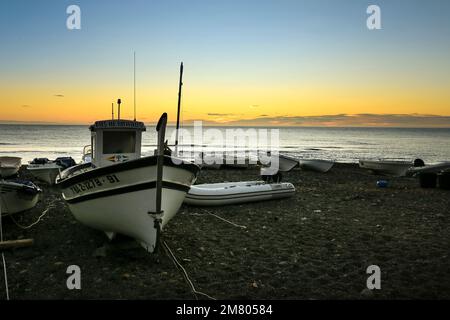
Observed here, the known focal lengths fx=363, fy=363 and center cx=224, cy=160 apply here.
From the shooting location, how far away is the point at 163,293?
5.84m

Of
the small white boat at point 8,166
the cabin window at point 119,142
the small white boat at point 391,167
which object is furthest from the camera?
the small white boat at point 391,167

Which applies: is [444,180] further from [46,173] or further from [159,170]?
[46,173]

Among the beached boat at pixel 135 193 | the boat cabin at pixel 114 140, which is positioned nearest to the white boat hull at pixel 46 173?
the boat cabin at pixel 114 140

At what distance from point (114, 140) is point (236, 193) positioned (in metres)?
4.87

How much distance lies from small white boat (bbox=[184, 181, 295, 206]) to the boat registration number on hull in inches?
186

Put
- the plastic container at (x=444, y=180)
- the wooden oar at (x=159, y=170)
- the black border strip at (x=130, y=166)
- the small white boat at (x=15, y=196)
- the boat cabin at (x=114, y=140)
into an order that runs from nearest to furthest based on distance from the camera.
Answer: the wooden oar at (x=159, y=170), the black border strip at (x=130, y=166), the small white boat at (x=15, y=196), the boat cabin at (x=114, y=140), the plastic container at (x=444, y=180)

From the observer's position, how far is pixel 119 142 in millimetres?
9531

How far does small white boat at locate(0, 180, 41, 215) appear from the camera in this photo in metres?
9.04

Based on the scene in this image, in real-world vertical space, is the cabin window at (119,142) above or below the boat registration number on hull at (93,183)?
above

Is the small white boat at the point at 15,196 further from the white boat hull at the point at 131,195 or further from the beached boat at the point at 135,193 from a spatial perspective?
the white boat hull at the point at 131,195

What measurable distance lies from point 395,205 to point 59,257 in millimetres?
11193

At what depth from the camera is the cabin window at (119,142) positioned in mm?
9375

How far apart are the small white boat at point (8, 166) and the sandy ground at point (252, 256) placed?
8490 millimetres
